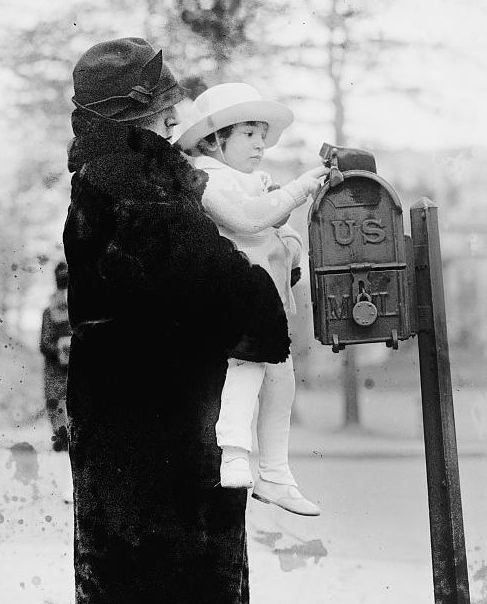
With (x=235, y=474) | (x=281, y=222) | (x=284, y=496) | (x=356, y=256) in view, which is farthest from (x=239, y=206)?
(x=284, y=496)

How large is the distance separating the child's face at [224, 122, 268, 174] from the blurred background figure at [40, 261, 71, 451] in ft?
2.86

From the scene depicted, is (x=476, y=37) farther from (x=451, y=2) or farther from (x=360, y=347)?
(x=360, y=347)

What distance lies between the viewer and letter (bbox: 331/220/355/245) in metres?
2.78

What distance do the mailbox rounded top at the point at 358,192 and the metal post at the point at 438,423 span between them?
8.7 inches

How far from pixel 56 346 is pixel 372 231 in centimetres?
127

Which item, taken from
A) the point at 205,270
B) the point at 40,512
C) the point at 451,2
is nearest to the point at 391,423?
the point at 205,270

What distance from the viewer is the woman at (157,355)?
2529mm

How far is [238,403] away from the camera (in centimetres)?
260

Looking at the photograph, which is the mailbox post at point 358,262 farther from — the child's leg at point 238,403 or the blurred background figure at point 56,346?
the blurred background figure at point 56,346

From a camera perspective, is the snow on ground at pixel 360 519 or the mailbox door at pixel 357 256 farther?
the snow on ground at pixel 360 519

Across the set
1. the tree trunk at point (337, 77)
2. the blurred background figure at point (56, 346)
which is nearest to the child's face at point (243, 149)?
the tree trunk at point (337, 77)

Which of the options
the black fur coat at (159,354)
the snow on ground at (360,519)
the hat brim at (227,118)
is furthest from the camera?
the snow on ground at (360,519)

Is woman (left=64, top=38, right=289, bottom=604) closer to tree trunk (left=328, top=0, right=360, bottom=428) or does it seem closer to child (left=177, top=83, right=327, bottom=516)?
child (left=177, top=83, right=327, bottom=516)

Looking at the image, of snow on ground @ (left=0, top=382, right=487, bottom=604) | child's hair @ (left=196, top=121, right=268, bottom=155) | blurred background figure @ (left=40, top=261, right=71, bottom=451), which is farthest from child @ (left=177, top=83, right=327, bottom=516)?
blurred background figure @ (left=40, top=261, right=71, bottom=451)
